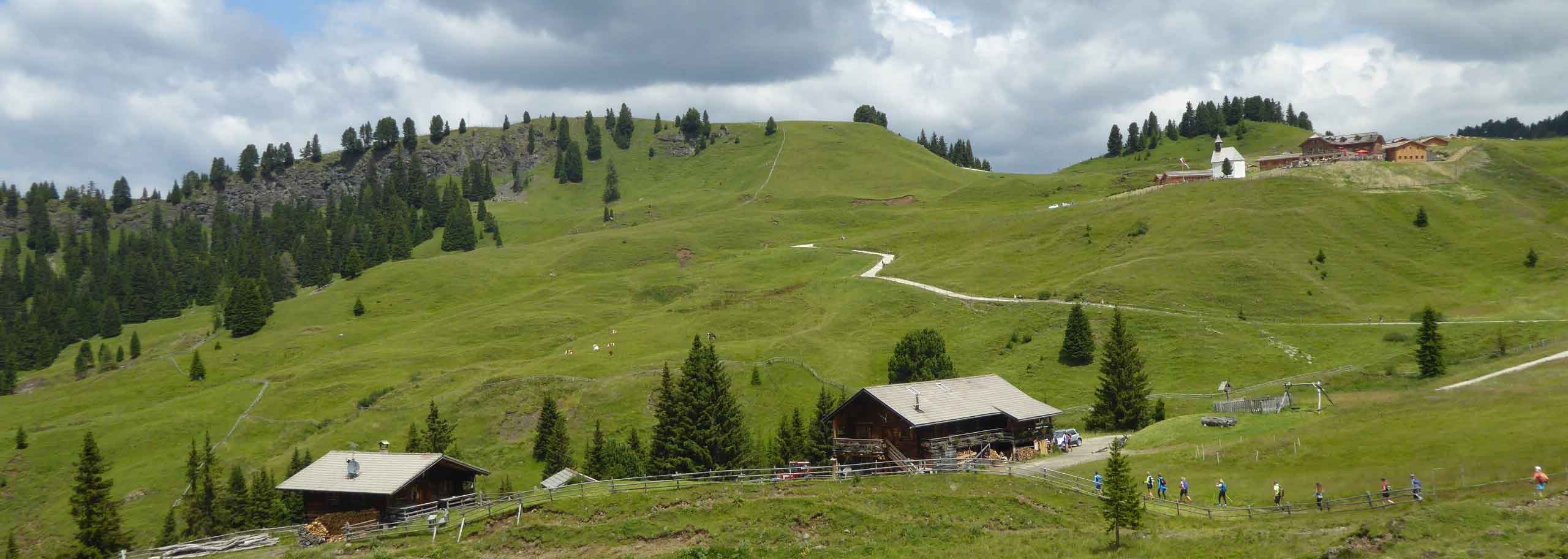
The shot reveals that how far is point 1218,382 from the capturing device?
90.0 m

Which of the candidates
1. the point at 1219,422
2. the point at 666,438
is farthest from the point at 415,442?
the point at 1219,422

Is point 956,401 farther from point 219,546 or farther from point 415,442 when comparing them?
point 415,442

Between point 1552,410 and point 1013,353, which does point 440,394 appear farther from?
point 1552,410

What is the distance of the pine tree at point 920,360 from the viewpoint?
3959 inches

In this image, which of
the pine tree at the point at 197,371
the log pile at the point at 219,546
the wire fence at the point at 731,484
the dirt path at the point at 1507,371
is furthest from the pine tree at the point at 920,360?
the pine tree at the point at 197,371

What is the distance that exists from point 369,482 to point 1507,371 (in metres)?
79.1

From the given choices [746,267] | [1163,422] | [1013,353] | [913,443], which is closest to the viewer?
[913,443]

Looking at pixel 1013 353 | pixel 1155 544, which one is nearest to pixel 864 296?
pixel 1013 353

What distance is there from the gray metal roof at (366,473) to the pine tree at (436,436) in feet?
108

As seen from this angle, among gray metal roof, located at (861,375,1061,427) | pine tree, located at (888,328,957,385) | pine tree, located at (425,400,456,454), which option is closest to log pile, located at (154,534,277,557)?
gray metal roof, located at (861,375,1061,427)

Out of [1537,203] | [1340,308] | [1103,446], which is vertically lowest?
[1103,446]

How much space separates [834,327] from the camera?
404 feet

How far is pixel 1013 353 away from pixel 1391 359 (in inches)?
1395

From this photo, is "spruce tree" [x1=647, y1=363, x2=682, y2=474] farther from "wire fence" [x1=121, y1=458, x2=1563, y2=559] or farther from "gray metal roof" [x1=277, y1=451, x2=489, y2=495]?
"gray metal roof" [x1=277, y1=451, x2=489, y2=495]
